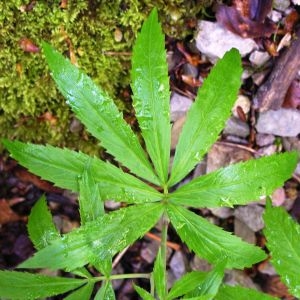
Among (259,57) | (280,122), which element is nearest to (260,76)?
(259,57)

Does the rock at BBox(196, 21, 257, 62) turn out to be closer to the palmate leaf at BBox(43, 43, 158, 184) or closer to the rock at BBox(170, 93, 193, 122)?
the rock at BBox(170, 93, 193, 122)

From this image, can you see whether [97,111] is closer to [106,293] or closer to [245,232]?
[106,293]

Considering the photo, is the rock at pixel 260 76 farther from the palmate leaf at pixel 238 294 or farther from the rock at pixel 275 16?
the palmate leaf at pixel 238 294

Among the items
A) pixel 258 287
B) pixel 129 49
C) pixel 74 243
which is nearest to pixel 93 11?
pixel 129 49

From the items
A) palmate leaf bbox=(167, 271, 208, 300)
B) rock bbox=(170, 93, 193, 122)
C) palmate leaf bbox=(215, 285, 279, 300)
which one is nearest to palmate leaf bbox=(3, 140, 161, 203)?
palmate leaf bbox=(167, 271, 208, 300)

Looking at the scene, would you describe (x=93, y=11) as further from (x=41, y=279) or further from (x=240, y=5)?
(x=41, y=279)

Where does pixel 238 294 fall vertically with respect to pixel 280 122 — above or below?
below
